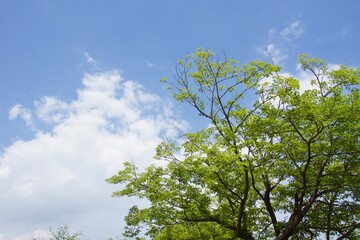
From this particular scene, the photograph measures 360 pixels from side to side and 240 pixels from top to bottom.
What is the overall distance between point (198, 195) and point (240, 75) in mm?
6261

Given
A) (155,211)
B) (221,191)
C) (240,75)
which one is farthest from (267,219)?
(240,75)

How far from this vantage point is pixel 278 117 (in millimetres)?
15906

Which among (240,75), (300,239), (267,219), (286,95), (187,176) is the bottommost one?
(300,239)

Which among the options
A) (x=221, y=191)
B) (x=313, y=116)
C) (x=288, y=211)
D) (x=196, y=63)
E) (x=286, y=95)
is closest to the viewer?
(x=313, y=116)

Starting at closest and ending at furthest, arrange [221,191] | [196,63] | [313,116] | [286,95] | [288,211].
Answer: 1. [313,116]
2. [286,95]
3. [221,191]
4. [196,63]
5. [288,211]

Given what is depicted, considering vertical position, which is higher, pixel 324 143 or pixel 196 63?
pixel 196 63

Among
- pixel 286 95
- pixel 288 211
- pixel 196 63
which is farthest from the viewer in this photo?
pixel 288 211

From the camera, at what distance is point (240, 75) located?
18.5 metres

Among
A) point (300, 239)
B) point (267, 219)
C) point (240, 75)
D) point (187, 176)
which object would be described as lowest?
point (300, 239)

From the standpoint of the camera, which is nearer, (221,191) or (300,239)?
(221,191)

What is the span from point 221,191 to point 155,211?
11.1 feet

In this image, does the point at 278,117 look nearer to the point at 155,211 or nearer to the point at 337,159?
the point at 337,159

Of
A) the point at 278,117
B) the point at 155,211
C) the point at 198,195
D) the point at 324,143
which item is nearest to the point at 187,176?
the point at 198,195

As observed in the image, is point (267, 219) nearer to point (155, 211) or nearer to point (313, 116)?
point (155, 211)
